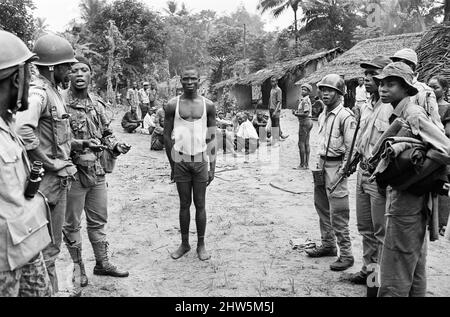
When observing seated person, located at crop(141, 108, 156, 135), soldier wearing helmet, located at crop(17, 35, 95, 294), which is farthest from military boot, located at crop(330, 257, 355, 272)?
seated person, located at crop(141, 108, 156, 135)

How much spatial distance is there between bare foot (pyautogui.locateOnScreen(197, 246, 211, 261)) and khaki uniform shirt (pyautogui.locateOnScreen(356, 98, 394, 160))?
190cm

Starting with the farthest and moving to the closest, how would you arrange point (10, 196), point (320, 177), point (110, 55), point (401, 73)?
point (110, 55) → point (320, 177) → point (401, 73) → point (10, 196)

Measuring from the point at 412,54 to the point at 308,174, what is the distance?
476 cm

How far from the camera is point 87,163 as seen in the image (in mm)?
3580

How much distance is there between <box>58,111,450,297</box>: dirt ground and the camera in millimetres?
3793

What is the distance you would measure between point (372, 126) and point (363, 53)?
17.6 m

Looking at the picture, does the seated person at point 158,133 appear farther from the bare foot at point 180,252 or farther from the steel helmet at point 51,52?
the steel helmet at point 51,52

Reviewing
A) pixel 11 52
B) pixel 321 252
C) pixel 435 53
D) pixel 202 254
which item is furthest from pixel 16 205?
pixel 435 53

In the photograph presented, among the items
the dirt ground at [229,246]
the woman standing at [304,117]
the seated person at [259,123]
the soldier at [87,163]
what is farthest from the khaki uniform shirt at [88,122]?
the seated person at [259,123]

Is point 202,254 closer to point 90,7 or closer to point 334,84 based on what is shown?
point 334,84

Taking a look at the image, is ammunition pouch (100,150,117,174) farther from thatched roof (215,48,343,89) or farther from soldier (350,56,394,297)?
thatched roof (215,48,343,89)

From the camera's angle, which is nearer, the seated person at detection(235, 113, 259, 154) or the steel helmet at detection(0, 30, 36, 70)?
the steel helmet at detection(0, 30, 36, 70)

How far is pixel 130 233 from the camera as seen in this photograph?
5328mm

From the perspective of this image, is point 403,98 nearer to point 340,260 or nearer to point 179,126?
point 340,260
